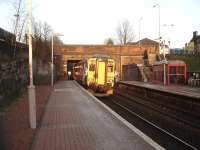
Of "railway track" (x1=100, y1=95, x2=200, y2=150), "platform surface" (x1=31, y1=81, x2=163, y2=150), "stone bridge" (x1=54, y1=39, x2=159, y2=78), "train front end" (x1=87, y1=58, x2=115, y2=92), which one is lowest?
"railway track" (x1=100, y1=95, x2=200, y2=150)

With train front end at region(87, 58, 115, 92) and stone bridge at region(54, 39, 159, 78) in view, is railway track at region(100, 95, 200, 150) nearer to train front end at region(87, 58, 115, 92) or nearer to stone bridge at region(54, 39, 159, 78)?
train front end at region(87, 58, 115, 92)

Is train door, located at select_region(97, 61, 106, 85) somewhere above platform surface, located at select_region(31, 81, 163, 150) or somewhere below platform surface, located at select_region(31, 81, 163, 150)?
above

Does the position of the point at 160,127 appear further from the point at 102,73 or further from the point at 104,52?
the point at 104,52

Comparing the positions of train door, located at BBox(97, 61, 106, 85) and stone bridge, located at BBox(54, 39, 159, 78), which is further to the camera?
stone bridge, located at BBox(54, 39, 159, 78)

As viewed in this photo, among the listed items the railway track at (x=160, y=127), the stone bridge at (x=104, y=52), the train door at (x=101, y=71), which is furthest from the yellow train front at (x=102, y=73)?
the stone bridge at (x=104, y=52)

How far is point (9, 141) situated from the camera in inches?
438

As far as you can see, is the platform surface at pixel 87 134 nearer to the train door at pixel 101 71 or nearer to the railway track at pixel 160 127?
the railway track at pixel 160 127

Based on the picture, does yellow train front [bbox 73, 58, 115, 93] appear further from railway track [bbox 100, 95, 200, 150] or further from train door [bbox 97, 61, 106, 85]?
railway track [bbox 100, 95, 200, 150]

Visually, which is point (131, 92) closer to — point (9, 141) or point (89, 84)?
point (89, 84)

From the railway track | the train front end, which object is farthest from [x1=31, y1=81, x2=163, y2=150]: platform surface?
the train front end

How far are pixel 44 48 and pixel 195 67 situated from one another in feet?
98.0

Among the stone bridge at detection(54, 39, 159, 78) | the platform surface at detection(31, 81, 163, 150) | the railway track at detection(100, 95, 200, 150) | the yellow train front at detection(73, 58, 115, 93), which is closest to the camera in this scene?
the platform surface at detection(31, 81, 163, 150)

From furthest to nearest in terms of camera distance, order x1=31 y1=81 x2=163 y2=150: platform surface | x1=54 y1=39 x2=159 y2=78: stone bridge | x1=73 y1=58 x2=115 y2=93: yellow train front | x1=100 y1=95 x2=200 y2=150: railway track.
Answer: x1=54 y1=39 x2=159 y2=78: stone bridge, x1=73 y1=58 x2=115 y2=93: yellow train front, x1=100 y1=95 x2=200 y2=150: railway track, x1=31 y1=81 x2=163 y2=150: platform surface

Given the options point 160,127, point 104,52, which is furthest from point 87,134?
point 104,52
